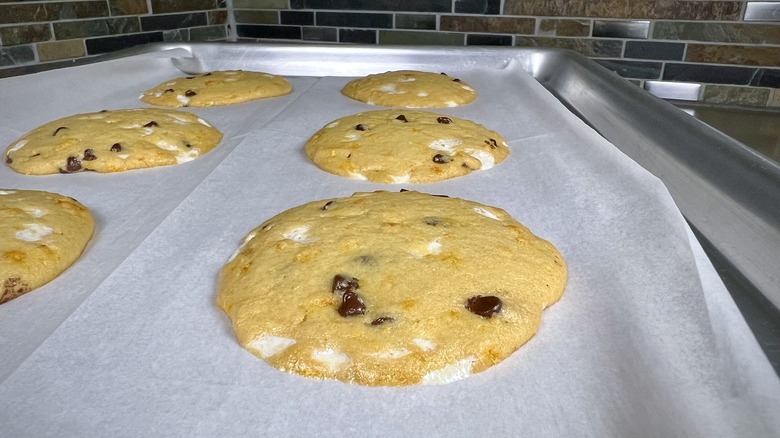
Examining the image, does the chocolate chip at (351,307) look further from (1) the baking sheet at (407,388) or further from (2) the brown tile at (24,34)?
(2) the brown tile at (24,34)

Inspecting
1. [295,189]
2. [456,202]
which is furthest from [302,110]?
[456,202]

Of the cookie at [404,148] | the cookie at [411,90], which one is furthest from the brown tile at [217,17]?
the cookie at [404,148]

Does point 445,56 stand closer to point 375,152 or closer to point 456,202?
point 375,152

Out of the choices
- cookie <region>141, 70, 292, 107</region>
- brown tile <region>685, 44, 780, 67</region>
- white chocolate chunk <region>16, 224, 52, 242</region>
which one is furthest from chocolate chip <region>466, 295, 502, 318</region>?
brown tile <region>685, 44, 780, 67</region>

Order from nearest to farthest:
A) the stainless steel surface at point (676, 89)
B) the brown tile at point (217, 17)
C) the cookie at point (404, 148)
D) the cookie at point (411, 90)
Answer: the cookie at point (404, 148)
the cookie at point (411, 90)
the stainless steel surface at point (676, 89)
the brown tile at point (217, 17)

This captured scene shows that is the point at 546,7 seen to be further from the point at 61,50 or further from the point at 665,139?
the point at 61,50

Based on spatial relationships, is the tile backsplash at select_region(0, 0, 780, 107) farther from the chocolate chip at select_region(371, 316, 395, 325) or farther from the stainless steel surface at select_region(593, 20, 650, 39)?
the chocolate chip at select_region(371, 316, 395, 325)

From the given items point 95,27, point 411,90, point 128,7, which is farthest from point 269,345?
point 128,7
